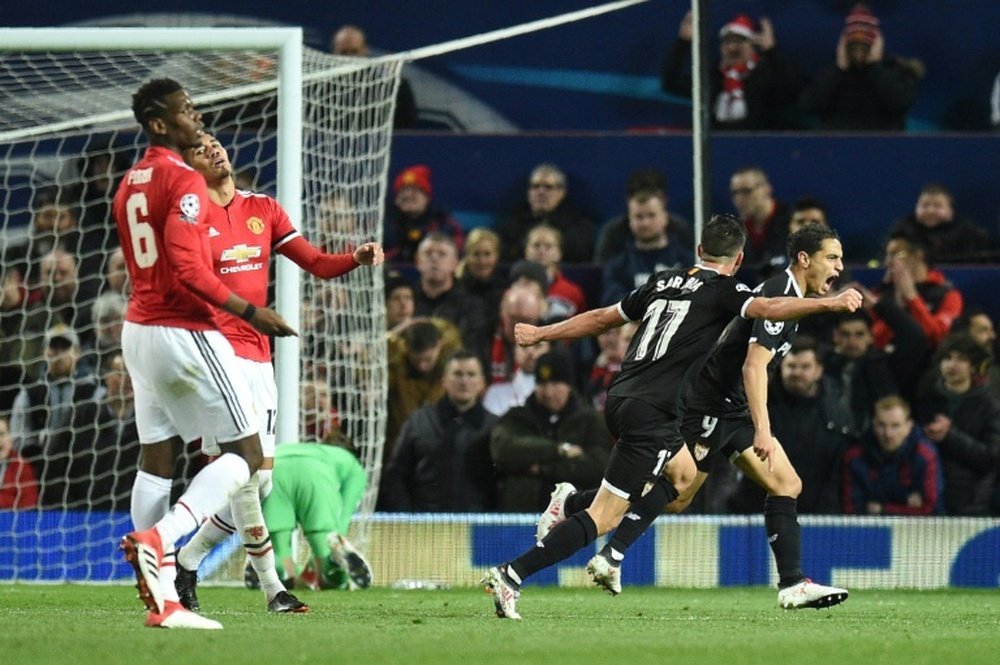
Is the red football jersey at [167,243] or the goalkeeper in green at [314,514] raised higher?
the red football jersey at [167,243]

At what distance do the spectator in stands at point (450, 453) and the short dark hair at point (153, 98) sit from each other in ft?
16.9

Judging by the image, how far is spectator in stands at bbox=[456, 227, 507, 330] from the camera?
12.9 m

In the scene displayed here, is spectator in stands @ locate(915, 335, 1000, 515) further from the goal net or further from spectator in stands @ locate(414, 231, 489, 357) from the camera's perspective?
the goal net

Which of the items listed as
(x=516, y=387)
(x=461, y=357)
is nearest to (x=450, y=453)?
(x=461, y=357)

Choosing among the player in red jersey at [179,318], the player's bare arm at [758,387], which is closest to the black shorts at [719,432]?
the player's bare arm at [758,387]

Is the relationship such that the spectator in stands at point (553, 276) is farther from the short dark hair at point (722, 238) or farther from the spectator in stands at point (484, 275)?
the short dark hair at point (722, 238)

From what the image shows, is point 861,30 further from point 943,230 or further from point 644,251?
point 644,251

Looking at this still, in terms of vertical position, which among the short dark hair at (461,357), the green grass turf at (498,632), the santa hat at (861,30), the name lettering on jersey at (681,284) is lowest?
the green grass turf at (498,632)

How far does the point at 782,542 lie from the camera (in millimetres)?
8492

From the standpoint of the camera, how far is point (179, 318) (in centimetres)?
694

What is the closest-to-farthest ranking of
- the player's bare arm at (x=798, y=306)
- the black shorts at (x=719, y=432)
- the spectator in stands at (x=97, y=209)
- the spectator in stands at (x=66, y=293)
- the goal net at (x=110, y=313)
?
the player's bare arm at (x=798, y=306) → the black shorts at (x=719, y=432) → the goal net at (x=110, y=313) → the spectator in stands at (x=66, y=293) → the spectator in stands at (x=97, y=209)

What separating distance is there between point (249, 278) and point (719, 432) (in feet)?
7.61

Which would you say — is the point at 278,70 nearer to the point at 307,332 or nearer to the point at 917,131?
the point at 307,332

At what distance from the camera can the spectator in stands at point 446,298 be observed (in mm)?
12812
